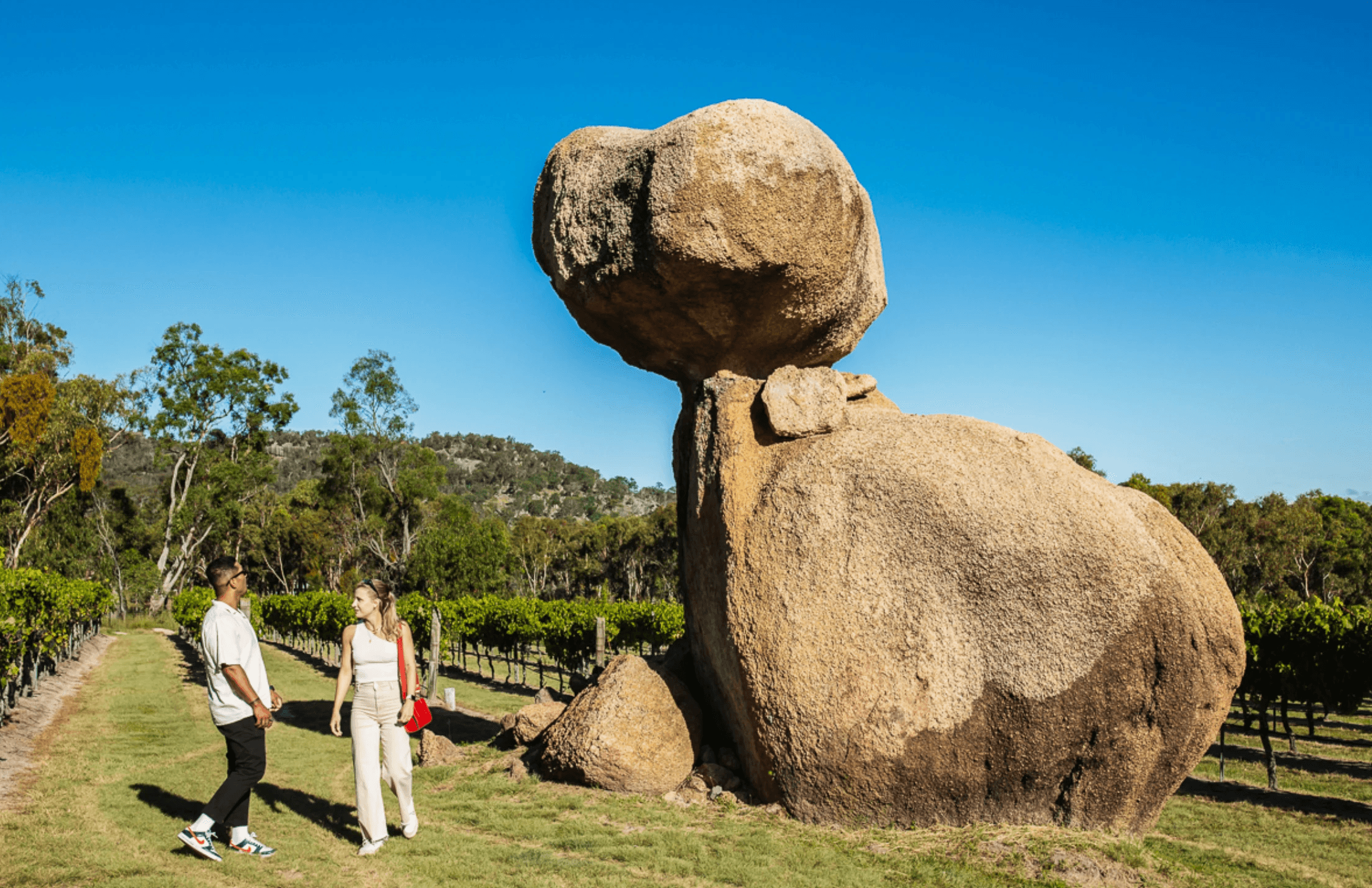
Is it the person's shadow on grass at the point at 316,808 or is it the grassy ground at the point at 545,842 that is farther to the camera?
the person's shadow on grass at the point at 316,808

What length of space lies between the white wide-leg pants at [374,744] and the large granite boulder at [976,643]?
10.3ft

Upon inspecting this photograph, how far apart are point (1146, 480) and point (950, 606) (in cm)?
4511

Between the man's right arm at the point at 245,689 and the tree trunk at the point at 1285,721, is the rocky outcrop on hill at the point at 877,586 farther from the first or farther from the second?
the tree trunk at the point at 1285,721

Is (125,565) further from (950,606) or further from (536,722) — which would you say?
(950,606)

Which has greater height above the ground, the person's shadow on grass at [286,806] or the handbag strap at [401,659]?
the handbag strap at [401,659]

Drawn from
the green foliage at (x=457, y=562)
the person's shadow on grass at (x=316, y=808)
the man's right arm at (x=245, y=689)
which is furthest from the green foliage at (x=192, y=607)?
the man's right arm at (x=245, y=689)

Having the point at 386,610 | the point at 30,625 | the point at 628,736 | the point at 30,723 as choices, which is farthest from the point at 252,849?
the point at 30,625

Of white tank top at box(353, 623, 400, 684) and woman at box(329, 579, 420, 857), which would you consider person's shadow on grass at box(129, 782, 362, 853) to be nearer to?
woman at box(329, 579, 420, 857)

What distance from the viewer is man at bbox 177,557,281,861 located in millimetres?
6504

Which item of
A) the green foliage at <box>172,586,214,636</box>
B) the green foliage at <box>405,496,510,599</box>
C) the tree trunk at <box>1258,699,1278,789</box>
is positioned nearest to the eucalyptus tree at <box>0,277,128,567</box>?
the green foliage at <box>172,586,214,636</box>

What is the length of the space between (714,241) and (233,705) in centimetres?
598

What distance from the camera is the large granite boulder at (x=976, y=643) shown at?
25.8ft

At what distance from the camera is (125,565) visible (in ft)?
176

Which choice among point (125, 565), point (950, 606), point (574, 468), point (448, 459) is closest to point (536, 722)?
point (950, 606)
